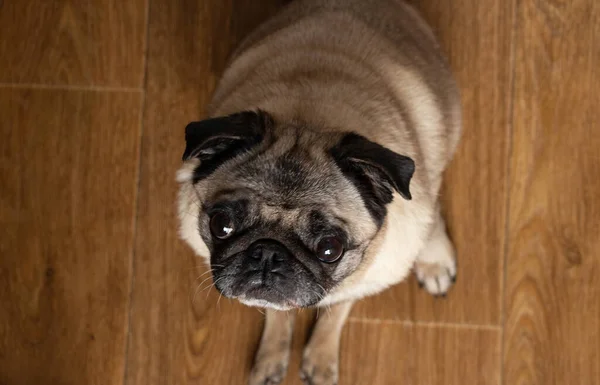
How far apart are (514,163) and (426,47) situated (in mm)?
748

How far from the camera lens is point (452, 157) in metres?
2.93

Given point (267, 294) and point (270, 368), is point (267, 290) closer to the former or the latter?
point (267, 294)

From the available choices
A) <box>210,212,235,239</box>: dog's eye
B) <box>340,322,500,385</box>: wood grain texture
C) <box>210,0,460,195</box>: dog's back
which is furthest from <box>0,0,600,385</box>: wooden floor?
<box>210,212,235,239</box>: dog's eye

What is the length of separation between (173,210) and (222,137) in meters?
1.25

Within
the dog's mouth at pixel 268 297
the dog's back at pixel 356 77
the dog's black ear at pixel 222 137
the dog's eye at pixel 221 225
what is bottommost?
the dog's mouth at pixel 268 297

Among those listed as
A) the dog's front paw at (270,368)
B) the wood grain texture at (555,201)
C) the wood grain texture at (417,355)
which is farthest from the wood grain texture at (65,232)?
the wood grain texture at (555,201)

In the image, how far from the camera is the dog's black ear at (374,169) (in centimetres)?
179

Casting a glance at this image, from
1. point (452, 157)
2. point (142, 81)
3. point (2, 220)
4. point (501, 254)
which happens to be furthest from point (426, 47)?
point (2, 220)

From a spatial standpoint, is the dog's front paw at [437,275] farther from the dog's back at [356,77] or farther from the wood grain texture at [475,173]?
the dog's back at [356,77]

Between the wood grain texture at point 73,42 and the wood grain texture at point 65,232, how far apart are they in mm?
95

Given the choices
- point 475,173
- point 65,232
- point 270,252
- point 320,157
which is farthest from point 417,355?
point 65,232

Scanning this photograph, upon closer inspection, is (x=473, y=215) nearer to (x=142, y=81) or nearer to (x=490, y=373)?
(x=490, y=373)

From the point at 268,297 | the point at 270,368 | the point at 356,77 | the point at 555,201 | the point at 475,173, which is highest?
the point at 356,77

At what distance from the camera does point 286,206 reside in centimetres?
196
